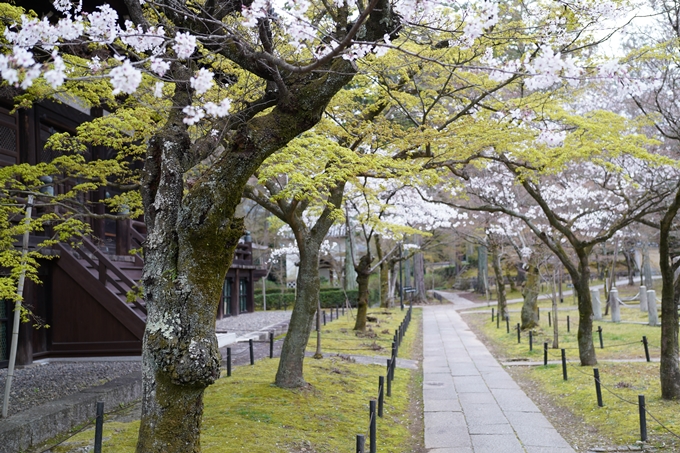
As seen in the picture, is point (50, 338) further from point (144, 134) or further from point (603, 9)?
point (603, 9)

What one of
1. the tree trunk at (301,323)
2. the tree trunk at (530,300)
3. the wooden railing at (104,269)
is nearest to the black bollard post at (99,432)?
the tree trunk at (301,323)

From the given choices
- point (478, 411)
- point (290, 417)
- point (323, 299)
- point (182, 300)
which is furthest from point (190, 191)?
point (323, 299)

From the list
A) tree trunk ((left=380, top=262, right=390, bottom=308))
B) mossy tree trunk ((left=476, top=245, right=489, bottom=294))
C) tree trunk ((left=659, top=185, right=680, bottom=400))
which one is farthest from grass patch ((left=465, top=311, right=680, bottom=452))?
mossy tree trunk ((left=476, top=245, right=489, bottom=294))

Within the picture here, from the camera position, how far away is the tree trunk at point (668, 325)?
963 cm

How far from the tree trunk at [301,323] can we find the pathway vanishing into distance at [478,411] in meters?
2.58

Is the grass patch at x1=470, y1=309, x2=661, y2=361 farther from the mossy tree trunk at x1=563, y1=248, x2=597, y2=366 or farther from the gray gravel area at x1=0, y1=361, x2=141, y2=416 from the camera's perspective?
the gray gravel area at x1=0, y1=361, x2=141, y2=416

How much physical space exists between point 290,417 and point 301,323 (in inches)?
89.0

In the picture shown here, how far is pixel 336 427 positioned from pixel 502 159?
6494 millimetres

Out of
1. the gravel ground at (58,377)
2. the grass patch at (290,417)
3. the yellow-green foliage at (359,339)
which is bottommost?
the yellow-green foliage at (359,339)

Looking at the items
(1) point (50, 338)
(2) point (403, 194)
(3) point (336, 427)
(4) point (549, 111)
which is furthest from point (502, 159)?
(2) point (403, 194)

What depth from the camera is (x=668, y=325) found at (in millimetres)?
9812

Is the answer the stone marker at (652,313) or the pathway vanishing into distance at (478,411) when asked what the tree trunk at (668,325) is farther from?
the stone marker at (652,313)

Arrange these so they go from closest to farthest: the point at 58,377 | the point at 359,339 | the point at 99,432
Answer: the point at 99,432
the point at 58,377
the point at 359,339

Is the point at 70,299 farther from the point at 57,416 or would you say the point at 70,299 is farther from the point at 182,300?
the point at 182,300
